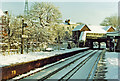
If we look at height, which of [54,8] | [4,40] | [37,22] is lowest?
[4,40]

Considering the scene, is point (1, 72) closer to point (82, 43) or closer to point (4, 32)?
point (4, 32)

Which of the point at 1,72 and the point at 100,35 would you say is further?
the point at 100,35

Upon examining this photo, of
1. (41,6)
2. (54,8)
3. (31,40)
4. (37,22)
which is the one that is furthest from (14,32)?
(54,8)

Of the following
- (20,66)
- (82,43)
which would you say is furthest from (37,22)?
(82,43)

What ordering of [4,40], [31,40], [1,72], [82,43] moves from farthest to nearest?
[82,43] → [31,40] → [4,40] → [1,72]

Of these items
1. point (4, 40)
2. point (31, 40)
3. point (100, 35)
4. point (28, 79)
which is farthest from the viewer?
point (100, 35)

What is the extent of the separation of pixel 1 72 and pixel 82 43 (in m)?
39.1

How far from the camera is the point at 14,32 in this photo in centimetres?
2152

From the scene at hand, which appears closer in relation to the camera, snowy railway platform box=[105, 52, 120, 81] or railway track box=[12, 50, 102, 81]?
railway track box=[12, 50, 102, 81]

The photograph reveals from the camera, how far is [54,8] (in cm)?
3228

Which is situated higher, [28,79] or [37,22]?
[37,22]

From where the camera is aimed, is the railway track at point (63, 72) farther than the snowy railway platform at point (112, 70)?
No

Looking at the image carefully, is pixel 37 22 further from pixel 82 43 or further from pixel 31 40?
pixel 82 43

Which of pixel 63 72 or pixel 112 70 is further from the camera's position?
pixel 112 70
